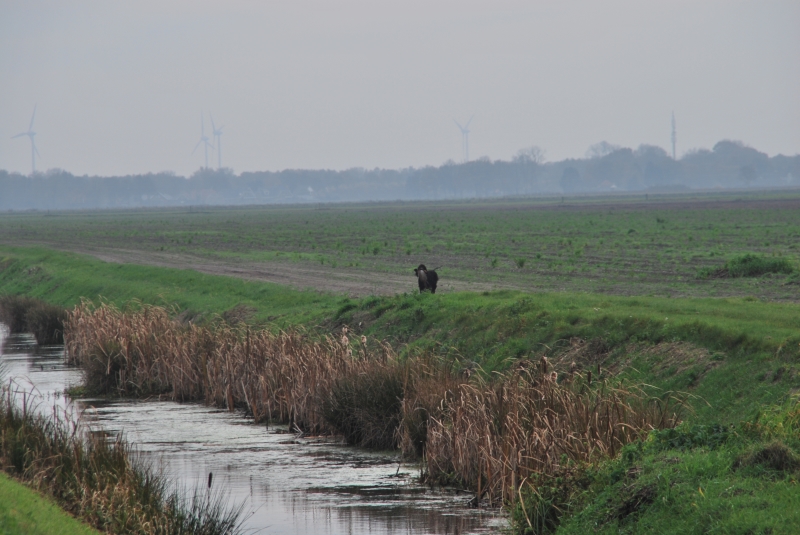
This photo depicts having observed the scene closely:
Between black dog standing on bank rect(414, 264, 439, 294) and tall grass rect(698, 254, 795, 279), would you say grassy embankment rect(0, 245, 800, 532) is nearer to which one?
black dog standing on bank rect(414, 264, 439, 294)

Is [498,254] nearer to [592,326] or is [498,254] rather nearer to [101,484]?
[592,326]

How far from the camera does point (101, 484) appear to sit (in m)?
13.5

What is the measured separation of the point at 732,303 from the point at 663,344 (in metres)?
4.06

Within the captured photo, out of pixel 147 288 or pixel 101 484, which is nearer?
pixel 101 484

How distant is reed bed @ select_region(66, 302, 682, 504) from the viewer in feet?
44.9

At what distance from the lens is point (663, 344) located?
18.9 m

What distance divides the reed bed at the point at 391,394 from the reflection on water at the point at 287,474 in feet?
1.64

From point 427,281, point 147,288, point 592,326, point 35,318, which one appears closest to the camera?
point 592,326

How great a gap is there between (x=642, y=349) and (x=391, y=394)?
4.93 metres

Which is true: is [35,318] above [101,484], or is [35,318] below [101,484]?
below

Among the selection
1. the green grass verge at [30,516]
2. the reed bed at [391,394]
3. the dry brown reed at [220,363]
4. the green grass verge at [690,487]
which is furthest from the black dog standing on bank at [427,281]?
the green grass verge at [30,516]

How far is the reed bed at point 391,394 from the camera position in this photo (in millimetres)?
13672

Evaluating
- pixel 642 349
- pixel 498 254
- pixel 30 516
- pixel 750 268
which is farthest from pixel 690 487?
pixel 498 254

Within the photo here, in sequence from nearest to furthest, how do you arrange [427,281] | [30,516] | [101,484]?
[30,516] < [101,484] < [427,281]
